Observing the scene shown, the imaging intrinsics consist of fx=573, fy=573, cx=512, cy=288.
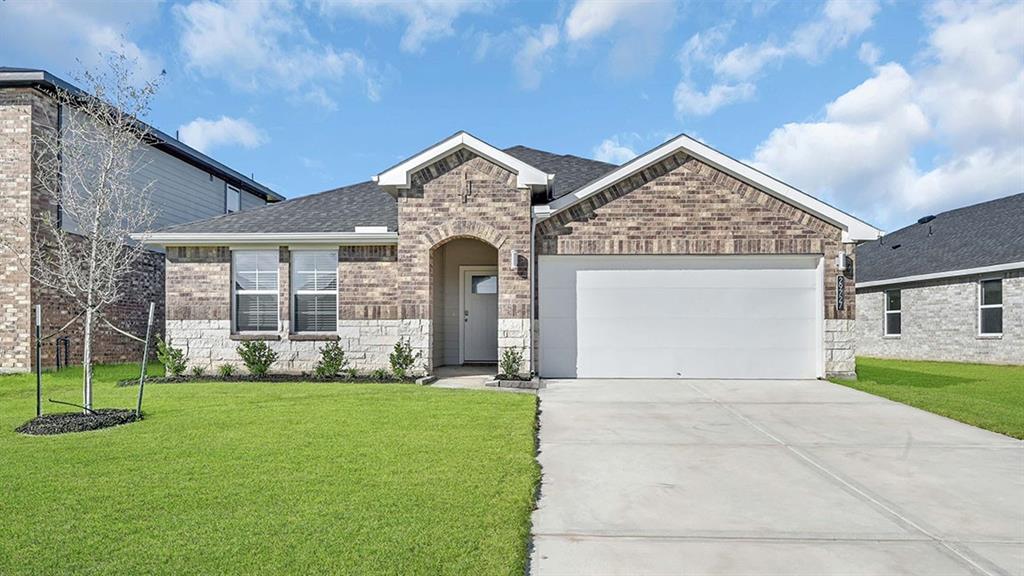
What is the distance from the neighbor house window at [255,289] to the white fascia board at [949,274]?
1802 cm

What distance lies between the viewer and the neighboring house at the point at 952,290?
605 inches

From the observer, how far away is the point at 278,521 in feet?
12.0

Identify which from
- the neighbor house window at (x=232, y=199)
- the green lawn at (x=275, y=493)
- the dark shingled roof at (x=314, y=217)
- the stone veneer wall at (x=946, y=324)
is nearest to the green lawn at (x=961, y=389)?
the stone veneer wall at (x=946, y=324)

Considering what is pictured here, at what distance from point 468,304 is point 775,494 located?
10109 millimetres

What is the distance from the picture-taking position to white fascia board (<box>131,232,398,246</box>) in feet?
36.9

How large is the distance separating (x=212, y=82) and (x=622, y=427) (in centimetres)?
1369

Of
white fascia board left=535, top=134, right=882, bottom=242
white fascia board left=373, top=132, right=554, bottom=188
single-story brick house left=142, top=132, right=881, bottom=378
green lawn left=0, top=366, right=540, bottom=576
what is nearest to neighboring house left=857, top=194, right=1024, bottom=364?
white fascia board left=535, top=134, right=882, bottom=242

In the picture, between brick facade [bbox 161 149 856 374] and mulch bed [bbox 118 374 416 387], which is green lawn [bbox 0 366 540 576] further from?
brick facade [bbox 161 149 856 374]

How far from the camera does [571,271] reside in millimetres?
11375

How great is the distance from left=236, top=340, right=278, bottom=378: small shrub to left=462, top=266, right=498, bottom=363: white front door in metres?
4.51

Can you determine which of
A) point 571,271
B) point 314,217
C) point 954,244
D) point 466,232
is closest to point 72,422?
point 314,217

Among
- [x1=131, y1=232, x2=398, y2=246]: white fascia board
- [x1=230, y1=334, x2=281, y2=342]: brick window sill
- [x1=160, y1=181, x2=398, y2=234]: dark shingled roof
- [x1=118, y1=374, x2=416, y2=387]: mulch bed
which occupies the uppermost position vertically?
[x1=160, y1=181, x2=398, y2=234]: dark shingled roof

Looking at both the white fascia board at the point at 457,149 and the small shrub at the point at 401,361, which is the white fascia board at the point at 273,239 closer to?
the white fascia board at the point at 457,149

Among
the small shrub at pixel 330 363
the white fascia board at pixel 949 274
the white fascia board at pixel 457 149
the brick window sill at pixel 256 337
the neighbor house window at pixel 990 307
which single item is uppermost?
the white fascia board at pixel 457 149
